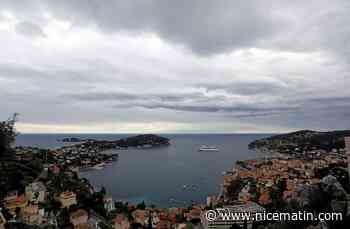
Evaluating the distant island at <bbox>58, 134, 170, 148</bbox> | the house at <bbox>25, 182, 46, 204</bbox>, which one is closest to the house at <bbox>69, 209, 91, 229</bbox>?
the house at <bbox>25, 182, 46, 204</bbox>

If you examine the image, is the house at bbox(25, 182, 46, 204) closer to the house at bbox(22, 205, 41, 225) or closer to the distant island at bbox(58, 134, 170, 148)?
the house at bbox(22, 205, 41, 225)

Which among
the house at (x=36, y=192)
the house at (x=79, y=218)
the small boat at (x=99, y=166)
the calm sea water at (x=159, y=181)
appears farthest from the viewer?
the small boat at (x=99, y=166)

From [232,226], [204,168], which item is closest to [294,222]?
[232,226]

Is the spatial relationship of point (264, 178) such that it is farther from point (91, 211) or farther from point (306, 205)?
point (306, 205)

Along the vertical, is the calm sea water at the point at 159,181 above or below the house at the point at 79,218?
below

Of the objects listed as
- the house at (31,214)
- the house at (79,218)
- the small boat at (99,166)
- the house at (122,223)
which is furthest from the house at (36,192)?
the small boat at (99,166)

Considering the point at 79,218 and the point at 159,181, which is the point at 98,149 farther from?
the point at 79,218

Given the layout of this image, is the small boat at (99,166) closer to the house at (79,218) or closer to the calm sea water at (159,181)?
the calm sea water at (159,181)
